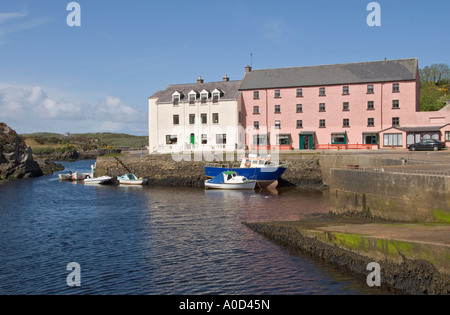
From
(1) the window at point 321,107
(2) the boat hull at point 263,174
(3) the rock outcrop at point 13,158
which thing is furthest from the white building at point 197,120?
(3) the rock outcrop at point 13,158

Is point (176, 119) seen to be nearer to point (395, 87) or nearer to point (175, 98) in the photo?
point (175, 98)

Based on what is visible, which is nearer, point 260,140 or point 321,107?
point 321,107

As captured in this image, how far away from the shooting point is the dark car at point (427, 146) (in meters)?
44.2

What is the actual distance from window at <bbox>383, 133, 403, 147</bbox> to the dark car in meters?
3.54

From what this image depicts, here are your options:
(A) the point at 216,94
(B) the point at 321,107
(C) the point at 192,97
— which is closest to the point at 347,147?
(B) the point at 321,107

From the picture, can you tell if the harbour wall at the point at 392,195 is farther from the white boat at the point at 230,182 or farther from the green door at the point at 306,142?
the green door at the point at 306,142

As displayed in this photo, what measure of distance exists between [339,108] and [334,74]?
4.52m

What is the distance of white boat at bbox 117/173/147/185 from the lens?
46.5m

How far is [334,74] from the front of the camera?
54750 mm

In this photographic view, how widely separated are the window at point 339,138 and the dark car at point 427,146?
346 inches

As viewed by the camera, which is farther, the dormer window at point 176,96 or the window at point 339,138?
the dormer window at point 176,96

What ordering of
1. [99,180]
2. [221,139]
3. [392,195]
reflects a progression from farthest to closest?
[221,139], [99,180], [392,195]

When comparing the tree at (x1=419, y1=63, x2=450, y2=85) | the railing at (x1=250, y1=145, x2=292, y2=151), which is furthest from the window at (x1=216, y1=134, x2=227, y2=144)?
the tree at (x1=419, y1=63, x2=450, y2=85)
